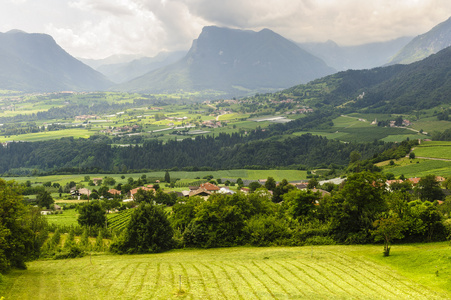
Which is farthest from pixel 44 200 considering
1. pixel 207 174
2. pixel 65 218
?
pixel 207 174

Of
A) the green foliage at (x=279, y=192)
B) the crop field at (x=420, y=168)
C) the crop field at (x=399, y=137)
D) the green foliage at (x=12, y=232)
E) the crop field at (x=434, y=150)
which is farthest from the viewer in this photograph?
the crop field at (x=399, y=137)

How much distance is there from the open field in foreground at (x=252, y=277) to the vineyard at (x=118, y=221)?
2311cm

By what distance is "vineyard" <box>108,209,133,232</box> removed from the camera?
182 feet

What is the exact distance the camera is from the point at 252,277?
23953 mm

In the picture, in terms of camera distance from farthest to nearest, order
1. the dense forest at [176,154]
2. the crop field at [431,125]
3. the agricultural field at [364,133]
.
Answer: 1. the crop field at [431,125]
2. the agricultural field at [364,133]
3. the dense forest at [176,154]

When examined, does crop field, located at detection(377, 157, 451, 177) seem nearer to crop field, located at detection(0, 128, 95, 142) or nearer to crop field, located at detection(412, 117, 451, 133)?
crop field, located at detection(412, 117, 451, 133)

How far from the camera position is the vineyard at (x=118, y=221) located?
5547 cm

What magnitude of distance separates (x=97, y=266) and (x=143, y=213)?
10328mm

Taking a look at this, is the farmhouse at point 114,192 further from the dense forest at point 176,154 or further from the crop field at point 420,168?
the crop field at point 420,168

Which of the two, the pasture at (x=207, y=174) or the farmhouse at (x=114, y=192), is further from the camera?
the pasture at (x=207, y=174)

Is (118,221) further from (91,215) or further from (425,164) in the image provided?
(425,164)

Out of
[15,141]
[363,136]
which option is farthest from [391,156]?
[15,141]

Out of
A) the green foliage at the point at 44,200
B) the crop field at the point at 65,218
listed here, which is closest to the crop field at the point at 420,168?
the crop field at the point at 65,218

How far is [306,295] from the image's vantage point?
65.7ft
